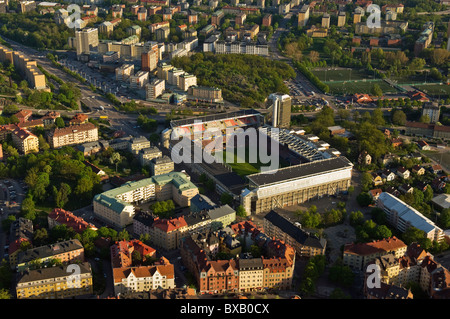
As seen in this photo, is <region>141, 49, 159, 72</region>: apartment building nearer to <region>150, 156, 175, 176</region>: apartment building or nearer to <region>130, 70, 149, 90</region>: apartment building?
<region>130, 70, 149, 90</region>: apartment building

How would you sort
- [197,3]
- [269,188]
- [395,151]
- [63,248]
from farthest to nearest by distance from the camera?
[197,3]
[395,151]
[269,188]
[63,248]

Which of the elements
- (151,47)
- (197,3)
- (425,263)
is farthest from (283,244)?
(197,3)

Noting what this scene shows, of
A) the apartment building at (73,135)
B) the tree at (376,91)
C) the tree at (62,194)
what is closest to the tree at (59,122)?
the apartment building at (73,135)

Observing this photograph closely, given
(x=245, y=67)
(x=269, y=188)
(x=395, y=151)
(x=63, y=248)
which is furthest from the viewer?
(x=245, y=67)

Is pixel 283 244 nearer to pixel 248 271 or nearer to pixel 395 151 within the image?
pixel 248 271

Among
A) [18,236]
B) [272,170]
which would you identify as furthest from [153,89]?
[18,236]

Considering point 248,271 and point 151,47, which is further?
point 151,47

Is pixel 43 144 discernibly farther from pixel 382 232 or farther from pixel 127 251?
pixel 382 232
